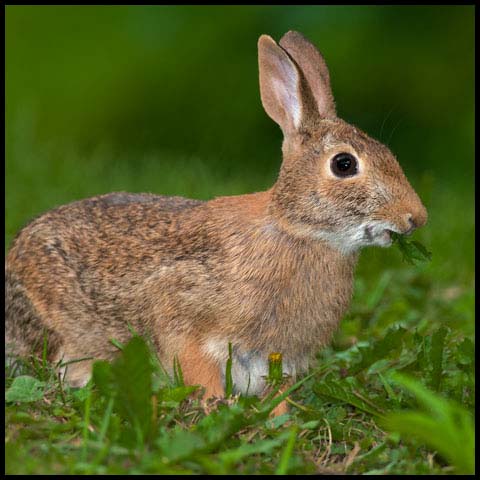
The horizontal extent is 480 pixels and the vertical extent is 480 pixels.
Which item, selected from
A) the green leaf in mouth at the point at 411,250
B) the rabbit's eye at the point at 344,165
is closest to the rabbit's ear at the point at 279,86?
the rabbit's eye at the point at 344,165

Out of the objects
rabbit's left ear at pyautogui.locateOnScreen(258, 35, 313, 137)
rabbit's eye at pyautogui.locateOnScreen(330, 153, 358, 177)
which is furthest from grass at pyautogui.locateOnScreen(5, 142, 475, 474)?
rabbit's left ear at pyautogui.locateOnScreen(258, 35, 313, 137)

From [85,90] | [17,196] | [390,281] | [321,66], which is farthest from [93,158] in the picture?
[321,66]

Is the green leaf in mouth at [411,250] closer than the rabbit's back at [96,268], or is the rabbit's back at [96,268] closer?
the green leaf in mouth at [411,250]

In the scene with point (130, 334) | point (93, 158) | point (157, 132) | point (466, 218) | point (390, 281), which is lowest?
point (130, 334)

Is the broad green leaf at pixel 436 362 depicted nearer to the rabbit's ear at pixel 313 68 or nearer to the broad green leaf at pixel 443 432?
the broad green leaf at pixel 443 432

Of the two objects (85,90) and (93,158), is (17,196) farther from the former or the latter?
(85,90)

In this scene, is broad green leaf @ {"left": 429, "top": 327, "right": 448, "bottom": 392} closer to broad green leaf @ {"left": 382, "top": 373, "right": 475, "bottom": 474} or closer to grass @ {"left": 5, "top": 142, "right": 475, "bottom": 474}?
grass @ {"left": 5, "top": 142, "right": 475, "bottom": 474}
